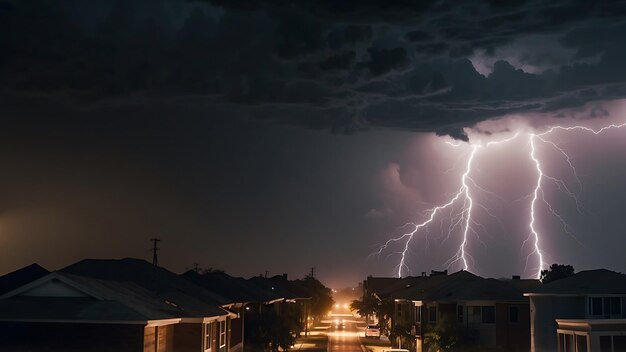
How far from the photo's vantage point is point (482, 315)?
6869 cm

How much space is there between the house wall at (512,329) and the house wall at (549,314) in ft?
24.7

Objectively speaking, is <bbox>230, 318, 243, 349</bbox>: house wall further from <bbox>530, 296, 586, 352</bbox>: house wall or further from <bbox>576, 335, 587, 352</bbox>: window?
<bbox>576, 335, 587, 352</bbox>: window

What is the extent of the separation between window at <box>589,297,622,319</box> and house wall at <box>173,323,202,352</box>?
24991 millimetres

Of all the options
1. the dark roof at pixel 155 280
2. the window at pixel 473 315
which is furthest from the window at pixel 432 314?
the dark roof at pixel 155 280

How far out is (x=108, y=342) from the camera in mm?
34781

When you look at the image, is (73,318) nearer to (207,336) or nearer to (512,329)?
(207,336)

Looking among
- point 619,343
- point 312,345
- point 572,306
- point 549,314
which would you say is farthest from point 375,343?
point 619,343

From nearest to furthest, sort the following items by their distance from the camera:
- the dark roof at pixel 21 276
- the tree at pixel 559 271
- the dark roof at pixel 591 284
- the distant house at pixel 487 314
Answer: the dark roof at pixel 591 284, the dark roof at pixel 21 276, the distant house at pixel 487 314, the tree at pixel 559 271

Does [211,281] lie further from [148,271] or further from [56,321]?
[56,321]

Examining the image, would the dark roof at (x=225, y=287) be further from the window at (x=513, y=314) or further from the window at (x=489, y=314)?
the window at (x=513, y=314)

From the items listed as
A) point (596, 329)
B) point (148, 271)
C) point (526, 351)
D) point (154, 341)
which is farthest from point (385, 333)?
point (154, 341)

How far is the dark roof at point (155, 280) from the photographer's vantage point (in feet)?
162

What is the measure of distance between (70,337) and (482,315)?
133 ft

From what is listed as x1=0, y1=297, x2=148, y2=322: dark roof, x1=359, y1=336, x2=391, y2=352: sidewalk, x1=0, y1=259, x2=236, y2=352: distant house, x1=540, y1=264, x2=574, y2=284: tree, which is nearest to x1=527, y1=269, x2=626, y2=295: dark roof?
x1=359, y1=336, x2=391, y2=352: sidewalk
